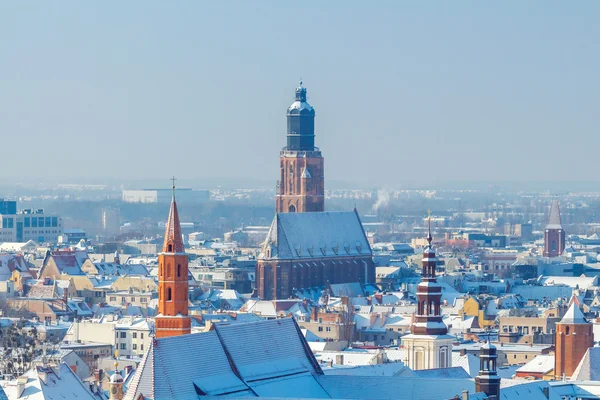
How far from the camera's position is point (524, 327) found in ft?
379

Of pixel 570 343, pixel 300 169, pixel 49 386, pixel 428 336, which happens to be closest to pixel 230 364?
pixel 49 386

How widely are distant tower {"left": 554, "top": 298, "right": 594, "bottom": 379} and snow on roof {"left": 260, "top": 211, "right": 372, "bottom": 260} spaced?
52304 millimetres

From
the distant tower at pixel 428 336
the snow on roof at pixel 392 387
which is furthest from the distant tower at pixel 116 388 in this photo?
the distant tower at pixel 428 336

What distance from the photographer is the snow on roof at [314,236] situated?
141250 mm

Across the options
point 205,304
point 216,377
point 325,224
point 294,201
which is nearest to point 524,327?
point 205,304

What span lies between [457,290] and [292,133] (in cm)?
2201

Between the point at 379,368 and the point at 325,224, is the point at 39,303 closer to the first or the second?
the point at 325,224

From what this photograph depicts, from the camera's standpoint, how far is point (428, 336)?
3314 inches

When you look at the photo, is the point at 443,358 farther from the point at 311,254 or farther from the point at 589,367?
the point at 311,254

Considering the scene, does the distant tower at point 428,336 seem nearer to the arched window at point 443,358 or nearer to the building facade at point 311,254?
the arched window at point 443,358

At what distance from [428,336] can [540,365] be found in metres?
7.99

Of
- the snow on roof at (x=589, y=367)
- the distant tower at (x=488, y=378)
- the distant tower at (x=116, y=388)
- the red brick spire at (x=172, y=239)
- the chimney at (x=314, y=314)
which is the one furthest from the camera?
the chimney at (x=314, y=314)

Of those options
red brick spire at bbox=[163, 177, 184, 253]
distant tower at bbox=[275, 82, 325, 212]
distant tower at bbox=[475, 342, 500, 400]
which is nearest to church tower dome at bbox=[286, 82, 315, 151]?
distant tower at bbox=[275, 82, 325, 212]

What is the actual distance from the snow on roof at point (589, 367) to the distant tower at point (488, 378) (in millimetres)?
16570
